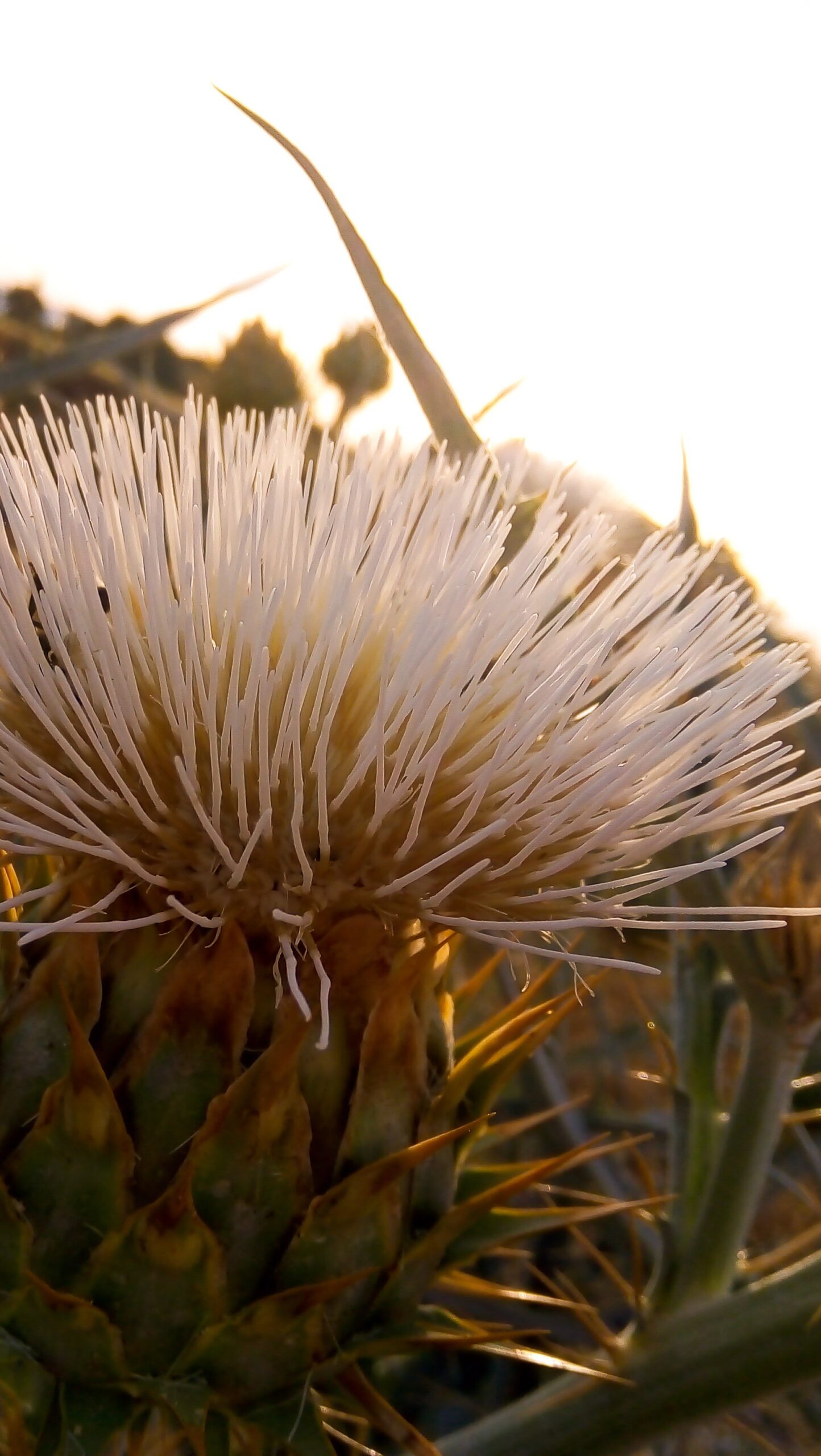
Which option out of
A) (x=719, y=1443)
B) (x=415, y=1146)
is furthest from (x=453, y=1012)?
(x=719, y=1443)

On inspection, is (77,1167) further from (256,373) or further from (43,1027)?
(256,373)

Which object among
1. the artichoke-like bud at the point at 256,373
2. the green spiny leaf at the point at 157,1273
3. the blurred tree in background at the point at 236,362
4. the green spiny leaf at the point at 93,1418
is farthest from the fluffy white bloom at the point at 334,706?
the artichoke-like bud at the point at 256,373

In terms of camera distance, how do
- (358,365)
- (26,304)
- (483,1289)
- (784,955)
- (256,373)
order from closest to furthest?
(483,1289)
(784,955)
(256,373)
(358,365)
(26,304)

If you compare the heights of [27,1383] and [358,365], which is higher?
[358,365]

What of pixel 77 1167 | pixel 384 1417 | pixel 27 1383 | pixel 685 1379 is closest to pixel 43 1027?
pixel 77 1167

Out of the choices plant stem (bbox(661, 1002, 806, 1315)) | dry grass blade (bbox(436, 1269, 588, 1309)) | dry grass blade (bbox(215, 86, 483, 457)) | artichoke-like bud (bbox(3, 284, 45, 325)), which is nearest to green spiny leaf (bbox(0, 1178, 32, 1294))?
dry grass blade (bbox(436, 1269, 588, 1309))

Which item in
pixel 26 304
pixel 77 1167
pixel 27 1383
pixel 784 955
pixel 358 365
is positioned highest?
pixel 358 365

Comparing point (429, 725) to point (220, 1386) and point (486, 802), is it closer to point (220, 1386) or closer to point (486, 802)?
point (486, 802)

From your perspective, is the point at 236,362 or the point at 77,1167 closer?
the point at 77,1167
